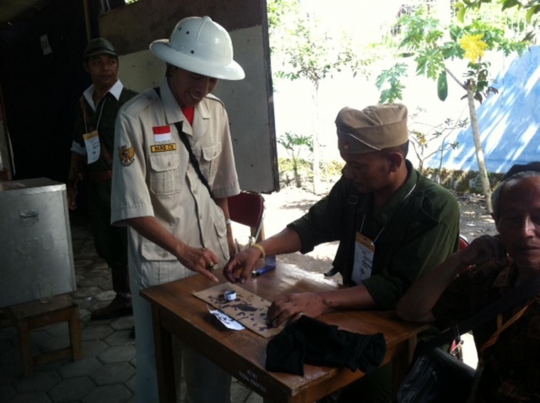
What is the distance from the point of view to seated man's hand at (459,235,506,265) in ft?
5.01

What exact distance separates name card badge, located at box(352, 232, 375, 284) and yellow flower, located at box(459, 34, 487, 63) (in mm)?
3756

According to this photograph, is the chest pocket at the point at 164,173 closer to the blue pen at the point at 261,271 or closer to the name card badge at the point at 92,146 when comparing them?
the blue pen at the point at 261,271

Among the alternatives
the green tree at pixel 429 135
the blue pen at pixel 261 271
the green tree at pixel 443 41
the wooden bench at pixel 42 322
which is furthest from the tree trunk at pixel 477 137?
the wooden bench at pixel 42 322

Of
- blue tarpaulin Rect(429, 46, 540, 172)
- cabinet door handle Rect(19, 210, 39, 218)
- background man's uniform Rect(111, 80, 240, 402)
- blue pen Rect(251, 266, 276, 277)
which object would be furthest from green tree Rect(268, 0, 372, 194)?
blue pen Rect(251, 266, 276, 277)

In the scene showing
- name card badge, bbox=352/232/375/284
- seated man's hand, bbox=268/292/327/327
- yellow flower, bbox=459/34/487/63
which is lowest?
seated man's hand, bbox=268/292/327/327

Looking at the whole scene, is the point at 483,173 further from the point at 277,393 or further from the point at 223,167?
the point at 277,393

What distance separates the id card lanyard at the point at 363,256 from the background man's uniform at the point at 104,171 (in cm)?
208

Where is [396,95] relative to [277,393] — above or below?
above

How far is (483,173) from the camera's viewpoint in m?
5.68

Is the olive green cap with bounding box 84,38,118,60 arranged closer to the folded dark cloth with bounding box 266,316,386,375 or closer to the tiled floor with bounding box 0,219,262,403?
the tiled floor with bounding box 0,219,262,403

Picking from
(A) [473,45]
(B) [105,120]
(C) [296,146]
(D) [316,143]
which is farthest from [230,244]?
(C) [296,146]

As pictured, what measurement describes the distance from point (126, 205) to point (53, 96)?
5.71m

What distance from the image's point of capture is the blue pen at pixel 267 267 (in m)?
2.15

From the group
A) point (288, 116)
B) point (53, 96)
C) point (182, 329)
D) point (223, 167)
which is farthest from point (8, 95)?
point (182, 329)
